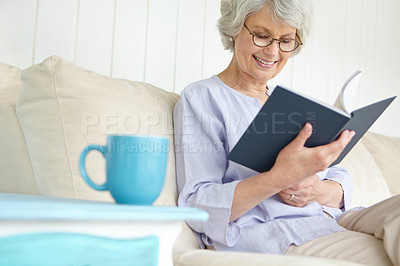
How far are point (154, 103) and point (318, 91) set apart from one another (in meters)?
1.36

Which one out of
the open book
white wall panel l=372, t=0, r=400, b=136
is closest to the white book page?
the open book

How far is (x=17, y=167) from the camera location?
114 cm

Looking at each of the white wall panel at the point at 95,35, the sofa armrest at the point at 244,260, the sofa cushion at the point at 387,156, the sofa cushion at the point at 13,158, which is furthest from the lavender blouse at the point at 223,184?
the sofa cushion at the point at 387,156

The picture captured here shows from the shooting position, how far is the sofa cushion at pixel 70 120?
1.04 meters

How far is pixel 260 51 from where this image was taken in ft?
4.47

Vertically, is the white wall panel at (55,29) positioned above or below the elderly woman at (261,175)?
above

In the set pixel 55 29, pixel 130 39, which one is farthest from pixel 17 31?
pixel 130 39

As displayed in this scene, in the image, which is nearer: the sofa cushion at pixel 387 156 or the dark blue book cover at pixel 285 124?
the dark blue book cover at pixel 285 124

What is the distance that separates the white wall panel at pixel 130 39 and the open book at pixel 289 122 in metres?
0.79

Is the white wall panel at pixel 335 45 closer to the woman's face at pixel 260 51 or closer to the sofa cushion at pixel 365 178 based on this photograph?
the sofa cushion at pixel 365 178

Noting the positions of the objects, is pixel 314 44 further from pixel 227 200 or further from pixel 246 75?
pixel 227 200

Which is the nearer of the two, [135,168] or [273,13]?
[135,168]

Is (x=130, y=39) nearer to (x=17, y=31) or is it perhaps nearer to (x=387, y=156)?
(x=17, y=31)

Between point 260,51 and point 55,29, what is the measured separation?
2.33ft
